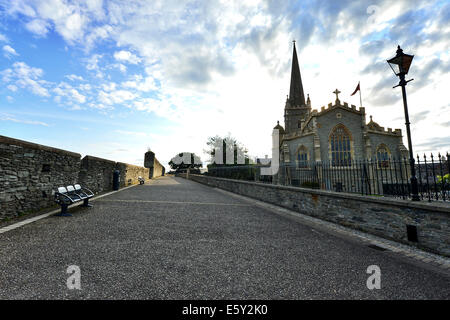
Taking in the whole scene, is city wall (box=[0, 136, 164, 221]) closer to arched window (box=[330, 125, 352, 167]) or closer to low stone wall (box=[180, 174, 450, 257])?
low stone wall (box=[180, 174, 450, 257])

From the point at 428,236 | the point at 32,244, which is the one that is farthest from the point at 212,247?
the point at 428,236

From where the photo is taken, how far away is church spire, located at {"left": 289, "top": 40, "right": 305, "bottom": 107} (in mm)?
45562

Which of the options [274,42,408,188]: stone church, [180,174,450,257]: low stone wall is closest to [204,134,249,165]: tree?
[274,42,408,188]: stone church

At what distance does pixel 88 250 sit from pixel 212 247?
2.23 m

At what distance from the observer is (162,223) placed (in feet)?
18.1

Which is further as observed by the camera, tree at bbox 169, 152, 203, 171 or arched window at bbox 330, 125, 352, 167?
tree at bbox 169, 152, 203, 171

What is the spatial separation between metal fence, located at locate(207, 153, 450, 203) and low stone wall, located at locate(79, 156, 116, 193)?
9.15 metres

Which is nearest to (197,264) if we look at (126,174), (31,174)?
(31,174)

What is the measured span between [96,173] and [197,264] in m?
10.4

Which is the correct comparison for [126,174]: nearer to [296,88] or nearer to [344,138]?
[344,138]
